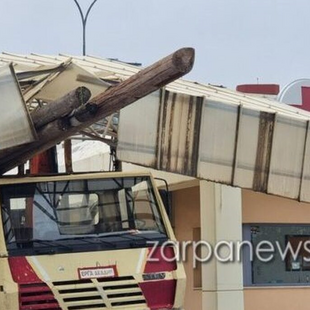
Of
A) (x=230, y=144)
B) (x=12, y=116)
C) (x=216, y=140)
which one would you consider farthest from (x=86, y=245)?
(x=230, y=144)

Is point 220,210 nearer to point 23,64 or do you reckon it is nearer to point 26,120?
point 23,64

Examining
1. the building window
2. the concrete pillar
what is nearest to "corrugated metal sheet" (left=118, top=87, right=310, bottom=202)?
the concrete pillar

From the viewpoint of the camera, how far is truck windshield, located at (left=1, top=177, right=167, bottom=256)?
1038 centimetres

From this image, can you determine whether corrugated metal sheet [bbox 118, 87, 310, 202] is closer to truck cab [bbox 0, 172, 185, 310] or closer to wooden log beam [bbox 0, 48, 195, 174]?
truck cab [bbox 0, 172, 185, 310]

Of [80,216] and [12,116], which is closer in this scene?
[12,116]

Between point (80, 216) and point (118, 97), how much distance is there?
6.89ft

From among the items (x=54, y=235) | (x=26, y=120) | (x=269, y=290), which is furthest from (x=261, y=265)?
(x=26, y=120)

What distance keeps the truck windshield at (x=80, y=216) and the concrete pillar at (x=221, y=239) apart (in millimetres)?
4525

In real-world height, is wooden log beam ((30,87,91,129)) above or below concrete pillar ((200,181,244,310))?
above

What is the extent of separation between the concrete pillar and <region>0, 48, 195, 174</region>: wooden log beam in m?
5.46

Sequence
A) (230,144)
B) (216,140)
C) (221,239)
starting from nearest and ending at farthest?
(216,140) < (230,144) < (221,239)

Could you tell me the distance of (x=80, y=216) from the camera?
10609 mm

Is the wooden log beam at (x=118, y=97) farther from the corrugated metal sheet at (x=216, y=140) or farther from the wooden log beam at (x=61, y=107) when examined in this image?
the corrugated metal sheet at (x=216, y=140)

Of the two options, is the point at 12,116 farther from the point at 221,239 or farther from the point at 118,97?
the point at 221,239
